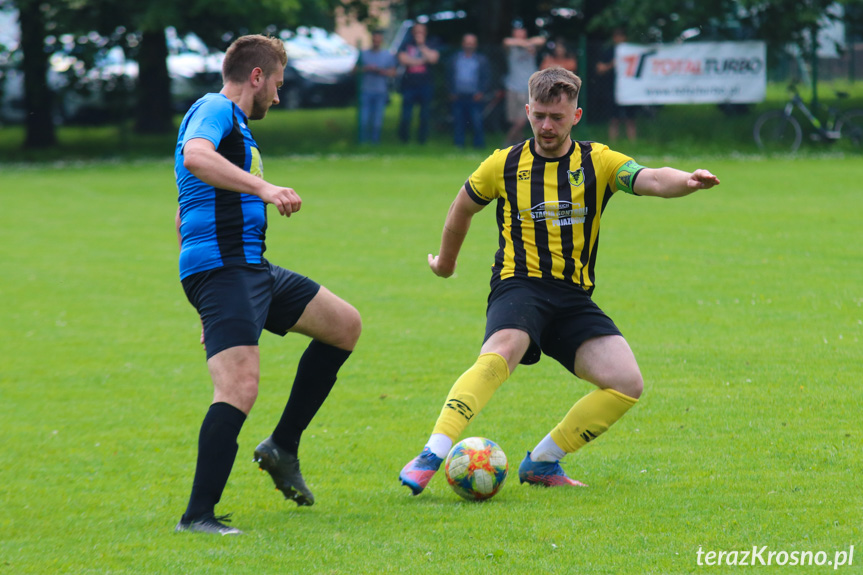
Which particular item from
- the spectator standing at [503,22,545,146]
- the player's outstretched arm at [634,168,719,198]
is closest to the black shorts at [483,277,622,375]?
the player's outstretched arm at [634,168,719,198]

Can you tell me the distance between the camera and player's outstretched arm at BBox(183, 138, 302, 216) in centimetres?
409

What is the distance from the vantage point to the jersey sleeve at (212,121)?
438cm

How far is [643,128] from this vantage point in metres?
22.6

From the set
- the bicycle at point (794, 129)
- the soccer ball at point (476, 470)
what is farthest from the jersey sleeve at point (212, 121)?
the bicycle at point (794, 129)

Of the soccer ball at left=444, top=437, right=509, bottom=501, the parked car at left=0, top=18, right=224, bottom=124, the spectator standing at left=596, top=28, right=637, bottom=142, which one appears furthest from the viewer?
the parked car at left=0, top=18, right=224, bottom=124

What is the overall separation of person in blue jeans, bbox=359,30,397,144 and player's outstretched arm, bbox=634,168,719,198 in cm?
1881

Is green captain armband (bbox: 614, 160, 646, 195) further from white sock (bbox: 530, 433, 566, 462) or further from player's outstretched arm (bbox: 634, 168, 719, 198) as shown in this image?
white sock (bbox: 530, 433, 566, 462)

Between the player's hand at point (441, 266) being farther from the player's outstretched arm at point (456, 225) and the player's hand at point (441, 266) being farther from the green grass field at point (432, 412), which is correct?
the green grass field at point (432, 412)

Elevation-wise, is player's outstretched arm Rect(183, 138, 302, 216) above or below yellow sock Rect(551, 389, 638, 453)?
above

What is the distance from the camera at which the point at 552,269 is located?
16.5ft

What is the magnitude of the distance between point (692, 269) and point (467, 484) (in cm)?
653

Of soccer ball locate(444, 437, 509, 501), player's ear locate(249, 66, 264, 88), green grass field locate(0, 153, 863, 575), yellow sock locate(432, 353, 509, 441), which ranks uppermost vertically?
player's ear locate(249, 66, 264, 88)

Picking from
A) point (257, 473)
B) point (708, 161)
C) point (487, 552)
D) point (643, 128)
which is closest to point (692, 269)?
point (257, 473)

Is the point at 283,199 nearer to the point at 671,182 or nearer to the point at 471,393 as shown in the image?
the point at 471,393
